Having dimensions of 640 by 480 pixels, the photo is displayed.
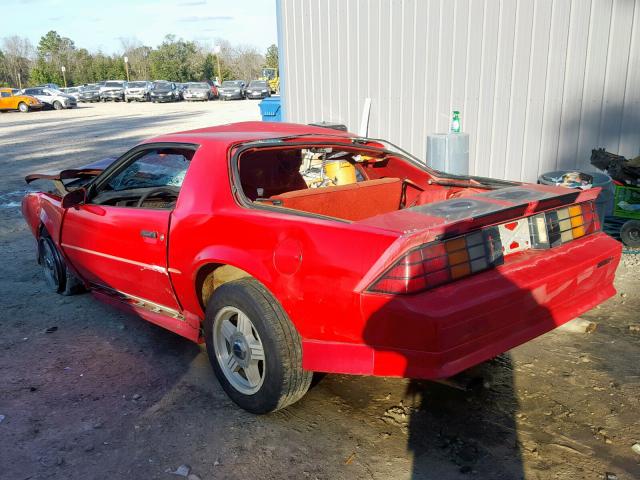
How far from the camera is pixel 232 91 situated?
43.9m

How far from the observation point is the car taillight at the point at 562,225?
3.07 meters

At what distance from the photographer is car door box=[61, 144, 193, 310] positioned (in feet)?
11.8

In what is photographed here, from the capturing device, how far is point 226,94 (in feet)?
144

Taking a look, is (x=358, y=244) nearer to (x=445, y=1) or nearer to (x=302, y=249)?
(x=302, y=249)

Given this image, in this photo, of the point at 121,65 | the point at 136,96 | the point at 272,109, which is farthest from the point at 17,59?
the point at 272,109

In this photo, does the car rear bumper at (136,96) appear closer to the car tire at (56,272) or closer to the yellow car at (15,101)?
the yellow car at (15,101)

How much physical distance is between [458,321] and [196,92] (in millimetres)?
43960

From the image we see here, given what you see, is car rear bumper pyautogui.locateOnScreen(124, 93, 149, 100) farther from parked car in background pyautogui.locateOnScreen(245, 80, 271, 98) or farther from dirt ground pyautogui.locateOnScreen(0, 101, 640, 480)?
dirt ground pyautogui.locateOnScreen(0, 101, 640, 480)

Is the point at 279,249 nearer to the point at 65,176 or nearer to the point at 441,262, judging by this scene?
the point at 441,262

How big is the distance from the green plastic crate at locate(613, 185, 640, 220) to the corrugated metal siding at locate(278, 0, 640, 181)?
3.26ft

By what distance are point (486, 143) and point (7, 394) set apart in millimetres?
6229

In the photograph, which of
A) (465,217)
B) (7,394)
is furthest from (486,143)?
(7,394)

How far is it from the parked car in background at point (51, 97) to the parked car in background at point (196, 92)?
8.29 metres

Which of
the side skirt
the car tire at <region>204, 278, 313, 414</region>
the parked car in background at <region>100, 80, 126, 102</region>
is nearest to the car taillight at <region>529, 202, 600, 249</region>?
the car tire at <region>204, 278, 313, 414</region>
